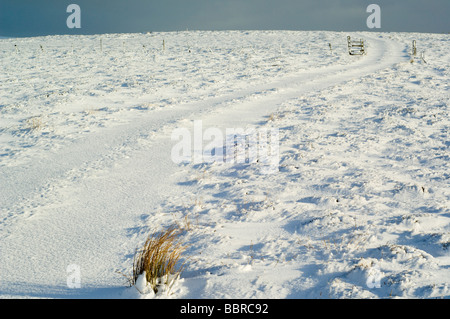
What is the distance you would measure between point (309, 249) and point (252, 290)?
1.03 metres

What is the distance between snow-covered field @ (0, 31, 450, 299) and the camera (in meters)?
3.42

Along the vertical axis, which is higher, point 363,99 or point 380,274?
point 363,99

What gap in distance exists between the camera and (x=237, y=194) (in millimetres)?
5402

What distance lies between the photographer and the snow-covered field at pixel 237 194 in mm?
3424

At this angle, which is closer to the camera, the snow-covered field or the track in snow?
the snow-covered field

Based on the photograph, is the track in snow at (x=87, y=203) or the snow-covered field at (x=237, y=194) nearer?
the snow-covered field at (x=237, y=194)

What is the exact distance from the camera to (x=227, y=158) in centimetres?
704

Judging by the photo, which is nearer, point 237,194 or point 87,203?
point 87,203

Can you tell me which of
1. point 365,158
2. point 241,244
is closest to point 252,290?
point 241,244
